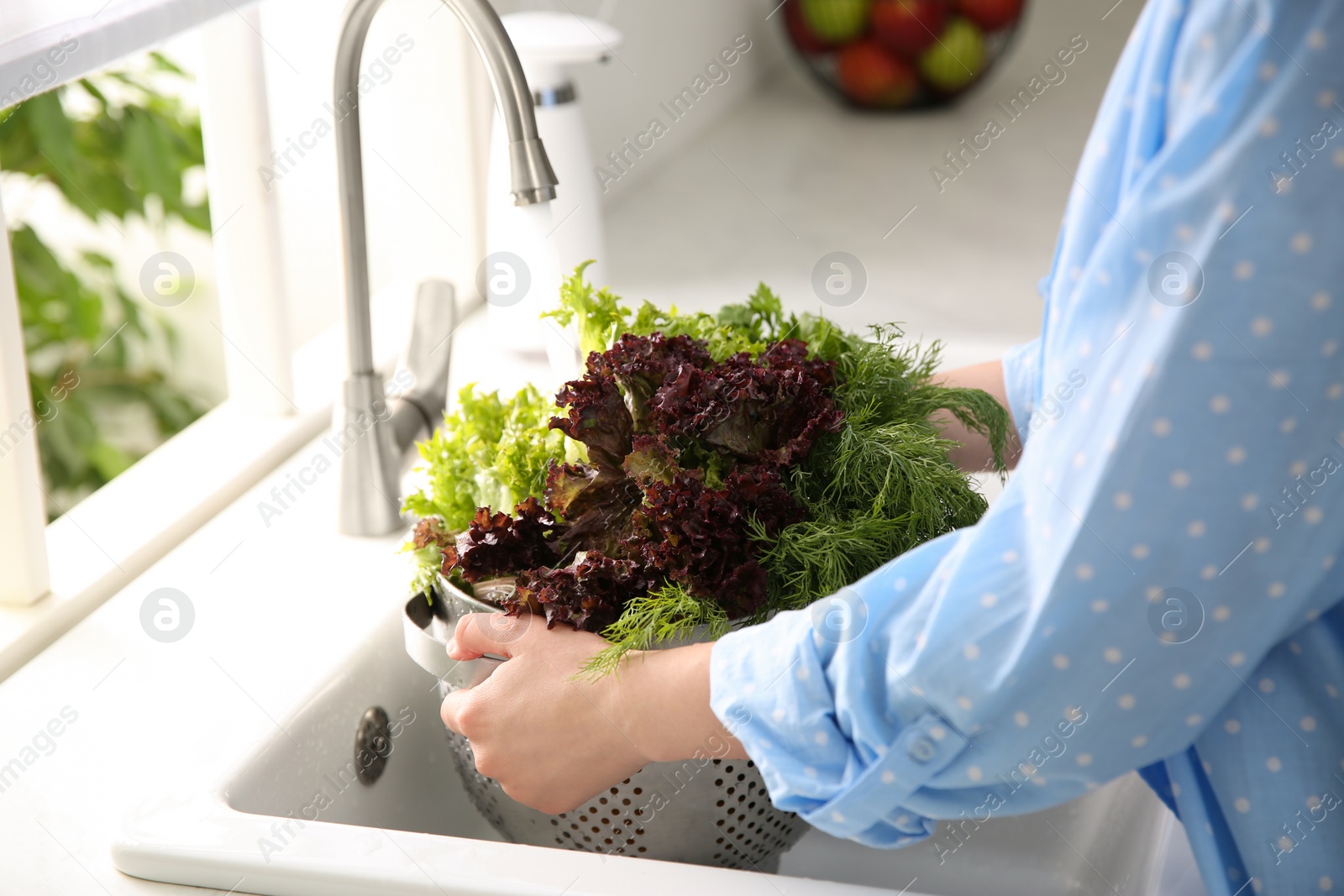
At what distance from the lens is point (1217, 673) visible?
475 millimetres

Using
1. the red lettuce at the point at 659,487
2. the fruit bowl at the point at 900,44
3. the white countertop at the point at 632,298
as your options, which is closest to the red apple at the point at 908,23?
the fruit bowl at the point at 900,44

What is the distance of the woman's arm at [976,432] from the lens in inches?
33.8

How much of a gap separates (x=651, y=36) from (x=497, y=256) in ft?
2.55

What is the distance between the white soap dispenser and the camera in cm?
121

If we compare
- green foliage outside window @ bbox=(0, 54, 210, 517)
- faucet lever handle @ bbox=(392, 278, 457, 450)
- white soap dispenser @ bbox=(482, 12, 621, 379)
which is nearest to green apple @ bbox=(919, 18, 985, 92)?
white soap dispenser @ bbox=(482, 12, 621, 379)

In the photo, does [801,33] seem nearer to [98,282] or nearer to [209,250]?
[209,250]

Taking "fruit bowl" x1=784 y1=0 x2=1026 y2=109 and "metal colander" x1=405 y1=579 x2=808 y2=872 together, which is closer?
"metal colander" x1=405 y1=579 x2=808 y2=872

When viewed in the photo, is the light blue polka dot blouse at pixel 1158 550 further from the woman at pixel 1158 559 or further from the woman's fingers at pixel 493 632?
the woman's fingers at pixel 493 632

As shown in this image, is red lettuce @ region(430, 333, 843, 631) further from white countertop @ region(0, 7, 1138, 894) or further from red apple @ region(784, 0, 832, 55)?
red apple @ region(784, 0, 832, 55)

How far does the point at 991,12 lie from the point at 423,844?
1.71 m

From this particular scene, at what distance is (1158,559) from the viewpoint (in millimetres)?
451

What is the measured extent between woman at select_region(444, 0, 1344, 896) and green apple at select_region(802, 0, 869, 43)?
1.54 meters

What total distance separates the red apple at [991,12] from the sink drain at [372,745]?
61.0 inches

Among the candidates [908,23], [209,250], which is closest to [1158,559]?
[908,23]
